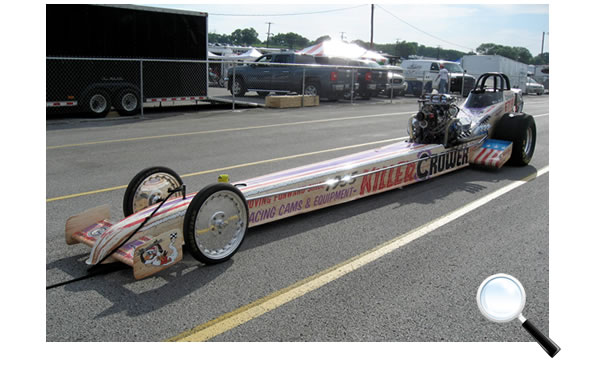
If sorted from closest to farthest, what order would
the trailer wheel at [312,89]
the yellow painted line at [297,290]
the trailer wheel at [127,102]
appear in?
the yellow painted line at [297,290], the trailer wheel at [127,102], the trailer wheel at [312,89]

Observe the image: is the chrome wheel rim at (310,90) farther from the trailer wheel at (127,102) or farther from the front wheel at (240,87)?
the trailer wheel at (127,102)

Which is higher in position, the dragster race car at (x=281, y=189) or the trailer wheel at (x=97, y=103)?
the trailer wheel at (x=97, y=103)

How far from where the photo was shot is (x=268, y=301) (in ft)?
12.6

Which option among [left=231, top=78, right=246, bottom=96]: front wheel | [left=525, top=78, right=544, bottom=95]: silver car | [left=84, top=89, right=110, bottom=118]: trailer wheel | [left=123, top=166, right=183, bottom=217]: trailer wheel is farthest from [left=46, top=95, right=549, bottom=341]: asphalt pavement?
[left=525, top=78, right=544, bottom=95]: silver car

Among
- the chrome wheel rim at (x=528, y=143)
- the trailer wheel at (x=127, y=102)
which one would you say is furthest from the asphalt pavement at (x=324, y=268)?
the trailer wheel at (x=127, y=102)

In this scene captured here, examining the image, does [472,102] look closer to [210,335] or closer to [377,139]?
[377,139]

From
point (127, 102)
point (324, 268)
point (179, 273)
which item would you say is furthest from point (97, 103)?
point (324, 268)

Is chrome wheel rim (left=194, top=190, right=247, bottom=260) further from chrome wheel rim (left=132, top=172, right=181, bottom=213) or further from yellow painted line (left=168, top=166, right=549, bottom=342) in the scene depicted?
yellow painted line (left=168, top=166, right=549, bottom=342)

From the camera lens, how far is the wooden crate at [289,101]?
18.2 m

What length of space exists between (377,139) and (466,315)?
854 cm

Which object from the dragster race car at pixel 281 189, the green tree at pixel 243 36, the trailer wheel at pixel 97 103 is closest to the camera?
the dragster race car at pixel 281 189

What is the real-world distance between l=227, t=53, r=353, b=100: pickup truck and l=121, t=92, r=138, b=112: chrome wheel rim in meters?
5.36

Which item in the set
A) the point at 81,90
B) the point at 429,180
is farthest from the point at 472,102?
the point at 81,90

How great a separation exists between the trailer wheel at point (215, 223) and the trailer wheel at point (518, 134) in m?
6.00
